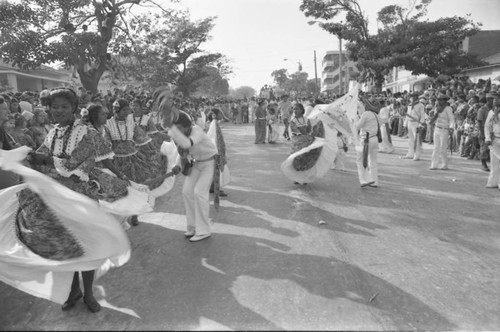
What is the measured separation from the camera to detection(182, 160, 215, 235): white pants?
16.6 ft

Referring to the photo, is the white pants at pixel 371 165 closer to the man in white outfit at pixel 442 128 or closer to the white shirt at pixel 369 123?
the white shirt at pixel 369 123

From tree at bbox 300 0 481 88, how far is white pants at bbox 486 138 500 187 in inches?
657

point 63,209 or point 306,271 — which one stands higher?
point 63,209

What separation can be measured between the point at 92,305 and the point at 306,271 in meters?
2.04

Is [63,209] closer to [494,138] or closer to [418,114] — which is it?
[494,138]

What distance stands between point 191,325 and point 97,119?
2.86 m

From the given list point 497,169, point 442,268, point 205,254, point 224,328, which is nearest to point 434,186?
point 497,169

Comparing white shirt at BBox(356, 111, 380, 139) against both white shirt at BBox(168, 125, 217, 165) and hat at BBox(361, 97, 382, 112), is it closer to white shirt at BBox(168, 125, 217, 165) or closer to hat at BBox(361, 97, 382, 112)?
hat at BBox(361, 97, 382, 112)

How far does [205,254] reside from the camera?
468cm

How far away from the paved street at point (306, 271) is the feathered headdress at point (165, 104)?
156 centimetres

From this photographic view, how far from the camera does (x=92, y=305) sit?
3.43 metres

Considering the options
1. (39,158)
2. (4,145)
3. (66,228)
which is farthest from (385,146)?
(66,228)

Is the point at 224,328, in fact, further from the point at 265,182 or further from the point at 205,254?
the point at 265,182

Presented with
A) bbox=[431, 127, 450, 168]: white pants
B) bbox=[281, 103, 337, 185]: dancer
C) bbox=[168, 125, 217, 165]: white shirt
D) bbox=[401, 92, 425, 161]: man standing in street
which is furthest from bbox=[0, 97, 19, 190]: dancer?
bbox=[401, 92, 425, 161]: man standing in street
